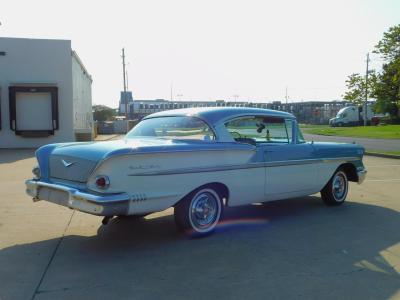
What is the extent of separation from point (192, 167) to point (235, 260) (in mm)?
1230

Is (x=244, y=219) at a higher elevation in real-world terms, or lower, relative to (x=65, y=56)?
lower

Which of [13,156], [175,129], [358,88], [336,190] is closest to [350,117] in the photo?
[358,88]

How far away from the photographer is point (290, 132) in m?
7.14

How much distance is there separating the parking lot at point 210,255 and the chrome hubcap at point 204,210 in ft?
0.62

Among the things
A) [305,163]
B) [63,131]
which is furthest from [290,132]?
[63,131]

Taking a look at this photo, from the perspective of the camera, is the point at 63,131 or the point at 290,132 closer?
the point at 290,132

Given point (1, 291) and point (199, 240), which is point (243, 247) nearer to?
point (199, 240)

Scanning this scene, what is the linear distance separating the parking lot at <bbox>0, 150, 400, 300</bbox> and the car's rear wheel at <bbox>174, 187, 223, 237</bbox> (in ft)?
0.45

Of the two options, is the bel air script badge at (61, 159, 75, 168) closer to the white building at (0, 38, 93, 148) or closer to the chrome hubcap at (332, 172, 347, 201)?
the chrome hubcap at (332, 172, 347, 201)

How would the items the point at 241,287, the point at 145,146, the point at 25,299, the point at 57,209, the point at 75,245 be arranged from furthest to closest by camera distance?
the point at 57,209
the point at 75,245
the point at 145,146
the point at 241,287
the point at 25,299

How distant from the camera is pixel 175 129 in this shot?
620cm

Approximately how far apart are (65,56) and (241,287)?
21495mm

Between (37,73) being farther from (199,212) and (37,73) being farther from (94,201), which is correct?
(94,201)

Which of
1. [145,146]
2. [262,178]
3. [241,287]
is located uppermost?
[145,146]
